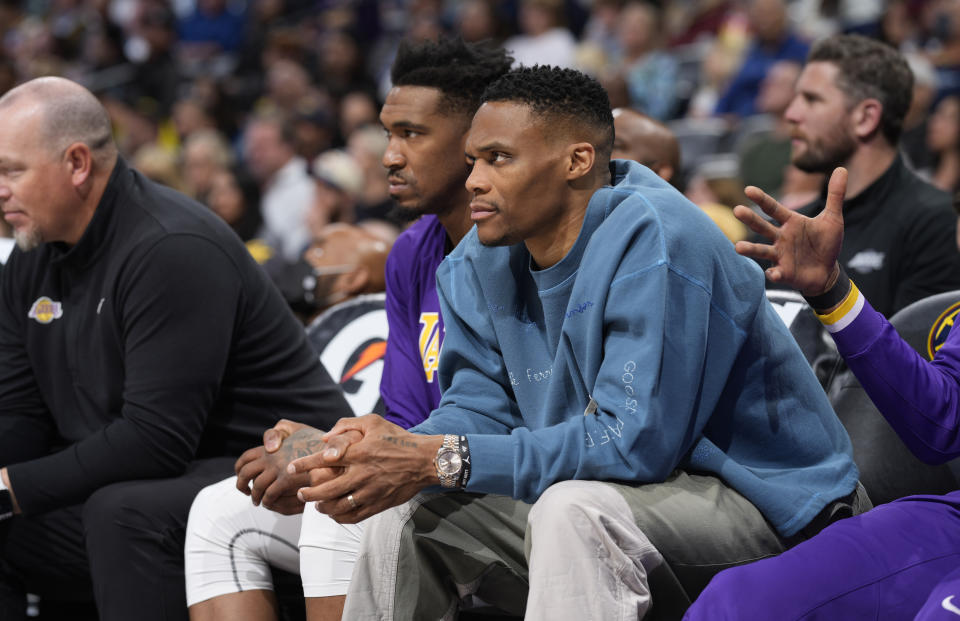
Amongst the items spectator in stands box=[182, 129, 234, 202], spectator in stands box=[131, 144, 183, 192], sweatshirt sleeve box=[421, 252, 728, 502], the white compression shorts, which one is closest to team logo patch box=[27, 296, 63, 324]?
the white compression shorts

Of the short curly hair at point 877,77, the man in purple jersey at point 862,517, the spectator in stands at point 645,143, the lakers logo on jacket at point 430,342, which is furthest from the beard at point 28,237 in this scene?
the short curly hair at point 877,77

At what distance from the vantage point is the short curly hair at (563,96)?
2658 millimetres

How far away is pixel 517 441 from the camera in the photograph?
2404 millimetres

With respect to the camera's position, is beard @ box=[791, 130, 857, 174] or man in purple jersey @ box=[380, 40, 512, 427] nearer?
man in purple jersey @ box=[380, 40, 512, 427]

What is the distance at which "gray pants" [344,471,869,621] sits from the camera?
7.17 ft

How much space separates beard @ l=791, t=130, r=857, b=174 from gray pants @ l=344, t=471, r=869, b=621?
2.10 meters

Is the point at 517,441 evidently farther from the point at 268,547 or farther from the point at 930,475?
the point at 930,475

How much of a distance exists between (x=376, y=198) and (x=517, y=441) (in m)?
5.45

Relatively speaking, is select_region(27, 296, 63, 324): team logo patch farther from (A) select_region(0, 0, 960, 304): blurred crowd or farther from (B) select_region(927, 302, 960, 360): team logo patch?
(B) select_region(927, 302, 960, 360): team logo patch

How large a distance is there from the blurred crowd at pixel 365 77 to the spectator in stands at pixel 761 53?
0.04ft

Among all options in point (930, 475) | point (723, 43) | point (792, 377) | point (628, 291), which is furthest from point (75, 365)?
point (723, 43)

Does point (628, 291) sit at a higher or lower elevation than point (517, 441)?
higher

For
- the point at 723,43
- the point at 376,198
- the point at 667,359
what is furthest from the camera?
the point at 723,43

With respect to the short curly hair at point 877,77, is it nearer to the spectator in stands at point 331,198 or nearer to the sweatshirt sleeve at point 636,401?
the sweatshirt sleeve at point 636,401
